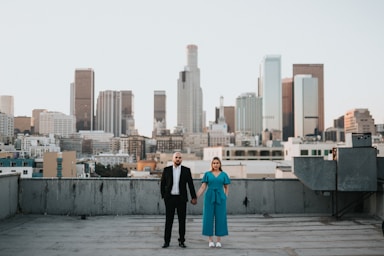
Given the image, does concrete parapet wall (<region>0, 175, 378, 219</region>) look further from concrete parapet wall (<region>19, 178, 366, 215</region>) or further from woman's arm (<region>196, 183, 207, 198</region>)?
woman's arm (<region>196, 183, 207, 198</region>)

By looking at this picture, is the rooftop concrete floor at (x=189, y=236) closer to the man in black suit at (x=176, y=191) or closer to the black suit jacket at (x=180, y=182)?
the man in black suit at (x=176, y=191)

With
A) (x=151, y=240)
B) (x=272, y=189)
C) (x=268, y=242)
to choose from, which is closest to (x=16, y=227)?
(x=151, y=240)

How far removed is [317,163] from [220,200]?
3252mm

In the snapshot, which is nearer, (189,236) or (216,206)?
(216,206)

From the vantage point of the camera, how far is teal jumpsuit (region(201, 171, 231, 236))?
7332 millimetres

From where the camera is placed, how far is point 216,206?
7363 millimetres

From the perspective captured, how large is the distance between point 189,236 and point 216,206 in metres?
1.11

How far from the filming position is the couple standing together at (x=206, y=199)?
732 centimetres

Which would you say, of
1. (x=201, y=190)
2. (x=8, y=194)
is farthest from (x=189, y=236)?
(x=8, y=194)

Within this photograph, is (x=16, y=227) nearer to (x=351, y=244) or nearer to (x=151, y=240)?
(x=151, y=240)

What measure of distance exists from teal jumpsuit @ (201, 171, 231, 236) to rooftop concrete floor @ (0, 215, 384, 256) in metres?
0.30

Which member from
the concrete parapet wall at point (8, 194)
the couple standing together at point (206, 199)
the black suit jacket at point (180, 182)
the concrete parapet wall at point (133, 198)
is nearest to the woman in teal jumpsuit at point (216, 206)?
the couple standing together at point (206, 199)

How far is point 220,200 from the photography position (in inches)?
289

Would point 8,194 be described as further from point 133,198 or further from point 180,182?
point 180,182
